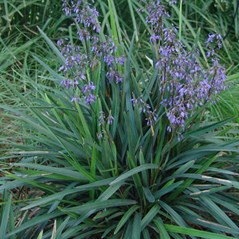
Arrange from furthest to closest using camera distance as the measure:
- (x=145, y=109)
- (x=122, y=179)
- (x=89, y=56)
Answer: (x=89, y=56), (x=145, y=109), (x=122, y=179)

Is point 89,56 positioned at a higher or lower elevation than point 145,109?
higher

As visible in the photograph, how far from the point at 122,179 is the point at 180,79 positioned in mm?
594

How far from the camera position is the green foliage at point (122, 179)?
2.51 meters

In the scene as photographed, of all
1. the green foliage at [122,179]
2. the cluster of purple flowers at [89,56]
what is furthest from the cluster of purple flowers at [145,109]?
the cluster of purple flowers at [89,56]

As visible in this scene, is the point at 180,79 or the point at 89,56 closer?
the point at 180,79

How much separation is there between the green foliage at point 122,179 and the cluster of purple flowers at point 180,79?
0.52 feet

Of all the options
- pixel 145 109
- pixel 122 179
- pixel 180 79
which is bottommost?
pixel 122 179

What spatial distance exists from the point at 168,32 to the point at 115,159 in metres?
0.71

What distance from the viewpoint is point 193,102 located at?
244 centimetres

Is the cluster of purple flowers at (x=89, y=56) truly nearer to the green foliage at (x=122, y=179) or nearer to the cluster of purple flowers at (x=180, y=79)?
the green foliage at (x=122, y=179)

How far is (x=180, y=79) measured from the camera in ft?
8.46

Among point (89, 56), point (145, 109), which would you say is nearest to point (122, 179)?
point (145, 109)

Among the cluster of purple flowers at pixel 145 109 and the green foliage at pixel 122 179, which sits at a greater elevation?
the cluster of purple flowers at pixel 145 109

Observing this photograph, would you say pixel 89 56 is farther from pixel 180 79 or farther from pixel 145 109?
pixel 180 79
